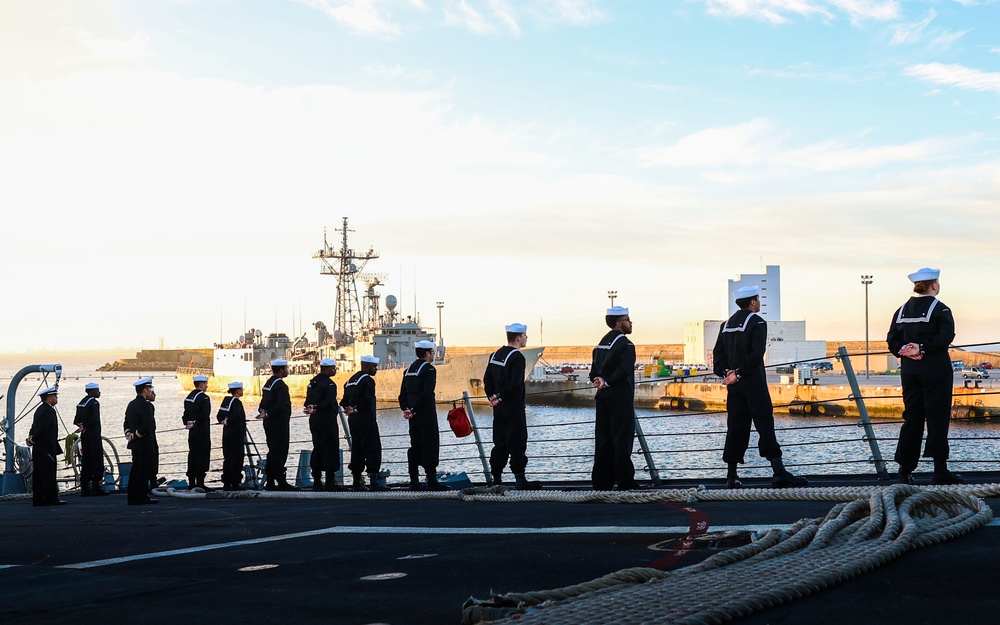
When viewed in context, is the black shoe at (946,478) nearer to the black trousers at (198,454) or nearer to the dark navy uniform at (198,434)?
the dark navy uniform at (198,434)

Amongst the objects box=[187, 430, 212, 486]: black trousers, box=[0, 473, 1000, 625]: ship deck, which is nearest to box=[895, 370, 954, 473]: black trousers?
box=[0, 473, 1000, 625]: ship deck

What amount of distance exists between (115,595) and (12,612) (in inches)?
16.0

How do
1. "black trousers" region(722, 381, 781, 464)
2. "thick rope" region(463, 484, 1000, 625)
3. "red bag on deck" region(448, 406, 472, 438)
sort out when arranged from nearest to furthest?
"thick rope" region(463, 484, 1000, 625), "black trousers" region(722, 381, 781, 464), "red bag on deck" region(448, 406, 472, 438)

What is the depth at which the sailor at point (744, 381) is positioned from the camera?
8281 millimetres

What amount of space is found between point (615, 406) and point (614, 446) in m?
0.34

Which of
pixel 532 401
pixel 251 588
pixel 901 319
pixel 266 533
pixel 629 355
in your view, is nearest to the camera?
pixel 251 588

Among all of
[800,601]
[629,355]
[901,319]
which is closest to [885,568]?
[800,601]

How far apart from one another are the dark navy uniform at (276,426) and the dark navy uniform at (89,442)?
2.16 meters

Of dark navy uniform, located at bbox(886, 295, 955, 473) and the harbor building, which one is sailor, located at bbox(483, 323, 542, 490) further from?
the harbor building

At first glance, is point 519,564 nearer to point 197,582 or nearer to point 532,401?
point 197,582

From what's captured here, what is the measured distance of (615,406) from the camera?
8.96 m

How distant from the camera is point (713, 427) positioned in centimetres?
4931

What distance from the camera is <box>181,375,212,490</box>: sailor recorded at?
14.9 metres

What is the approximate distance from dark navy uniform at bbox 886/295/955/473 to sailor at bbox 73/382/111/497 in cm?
990
